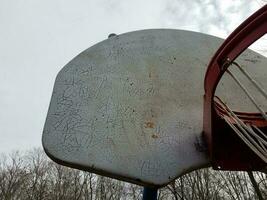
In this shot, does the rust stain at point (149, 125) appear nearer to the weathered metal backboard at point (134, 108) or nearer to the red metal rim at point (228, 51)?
the weathered metal backboard at point (134, 108)

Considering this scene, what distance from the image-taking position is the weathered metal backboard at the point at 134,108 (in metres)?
1.46

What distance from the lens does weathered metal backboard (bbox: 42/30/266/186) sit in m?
1.46

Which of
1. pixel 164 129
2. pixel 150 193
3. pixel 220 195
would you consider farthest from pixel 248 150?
pixel 220 195

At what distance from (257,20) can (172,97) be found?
2.46 ft

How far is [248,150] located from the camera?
5.90 ft

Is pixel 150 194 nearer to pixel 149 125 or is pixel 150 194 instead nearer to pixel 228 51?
pixel 149 125

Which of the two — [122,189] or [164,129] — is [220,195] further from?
[164,129]

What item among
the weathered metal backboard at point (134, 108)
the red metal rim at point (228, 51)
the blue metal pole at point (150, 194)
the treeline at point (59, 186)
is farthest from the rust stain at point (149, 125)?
the treeline at point (59, 186)

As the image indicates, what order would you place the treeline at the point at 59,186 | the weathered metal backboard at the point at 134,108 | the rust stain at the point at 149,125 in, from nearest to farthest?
the weathered metal backboard at the point at 134,108
the rust stain at the point at 149,125
the treeline at the point at 59,186

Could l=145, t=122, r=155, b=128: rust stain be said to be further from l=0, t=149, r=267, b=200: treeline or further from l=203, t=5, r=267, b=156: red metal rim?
l=0, t=149, r=267, b=200: treeline

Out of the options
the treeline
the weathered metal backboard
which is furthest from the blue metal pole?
the treeline

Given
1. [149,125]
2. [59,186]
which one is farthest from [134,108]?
[59,186]

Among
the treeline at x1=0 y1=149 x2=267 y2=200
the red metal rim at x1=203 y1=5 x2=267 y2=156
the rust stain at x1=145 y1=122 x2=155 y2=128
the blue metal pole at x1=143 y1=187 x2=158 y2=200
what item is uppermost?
the treeline at x1=0 y1=149 x2=267 y2=200

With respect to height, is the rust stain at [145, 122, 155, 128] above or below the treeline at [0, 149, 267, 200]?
below
